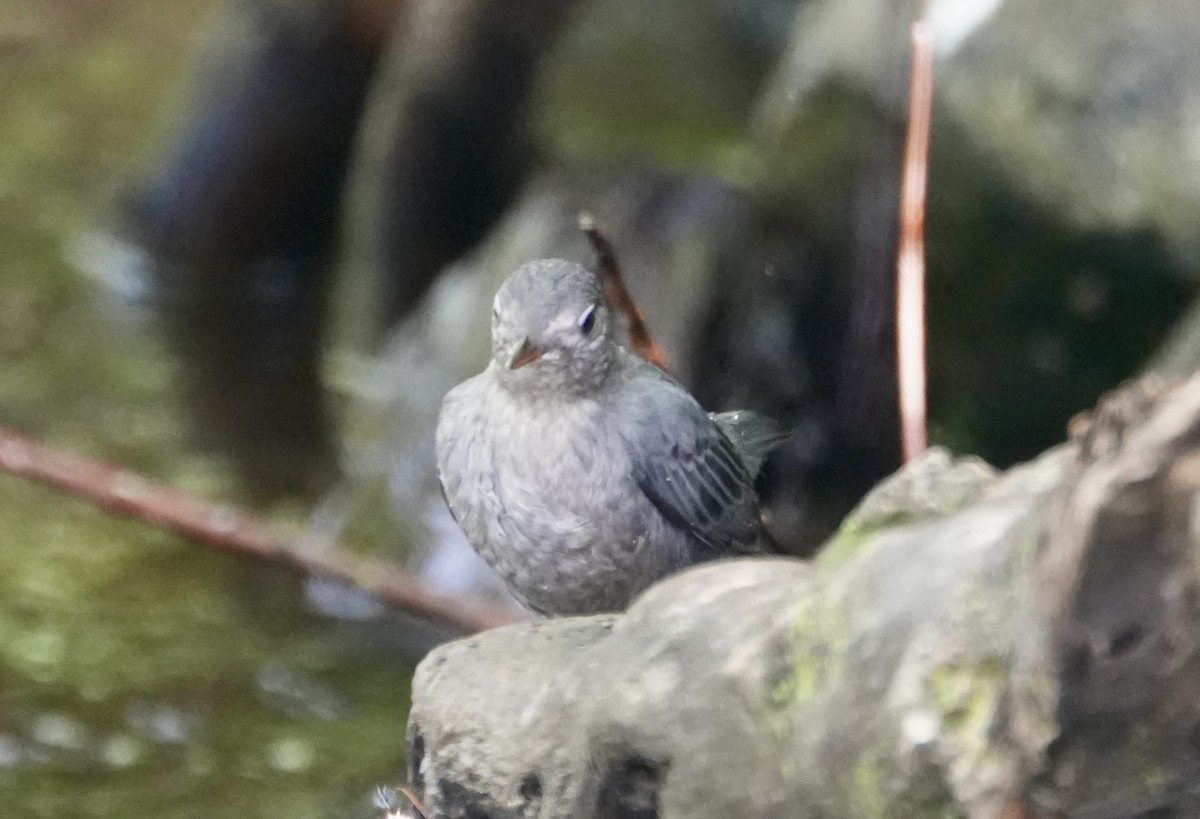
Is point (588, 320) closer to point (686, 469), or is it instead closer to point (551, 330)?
point (551, 330)

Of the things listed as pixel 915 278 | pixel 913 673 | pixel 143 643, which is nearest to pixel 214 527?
pixel 915 278

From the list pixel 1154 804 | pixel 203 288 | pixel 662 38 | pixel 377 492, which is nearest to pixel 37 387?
pixel 203 288

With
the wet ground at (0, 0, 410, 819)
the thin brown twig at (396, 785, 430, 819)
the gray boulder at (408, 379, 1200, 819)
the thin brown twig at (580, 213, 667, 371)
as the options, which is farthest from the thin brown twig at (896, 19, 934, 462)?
the wet ground at (0, 0, 410, 819)

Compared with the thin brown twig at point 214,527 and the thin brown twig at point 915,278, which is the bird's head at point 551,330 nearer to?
the thin brown twig at point 214,527

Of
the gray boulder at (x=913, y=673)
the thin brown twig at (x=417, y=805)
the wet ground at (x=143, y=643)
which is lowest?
the gray boulder at (x=913, y=673)

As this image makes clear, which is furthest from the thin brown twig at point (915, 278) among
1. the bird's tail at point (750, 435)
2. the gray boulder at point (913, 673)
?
the bird's tail at point (750, 435)

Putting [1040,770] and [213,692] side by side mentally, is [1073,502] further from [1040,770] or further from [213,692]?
[213,692]
